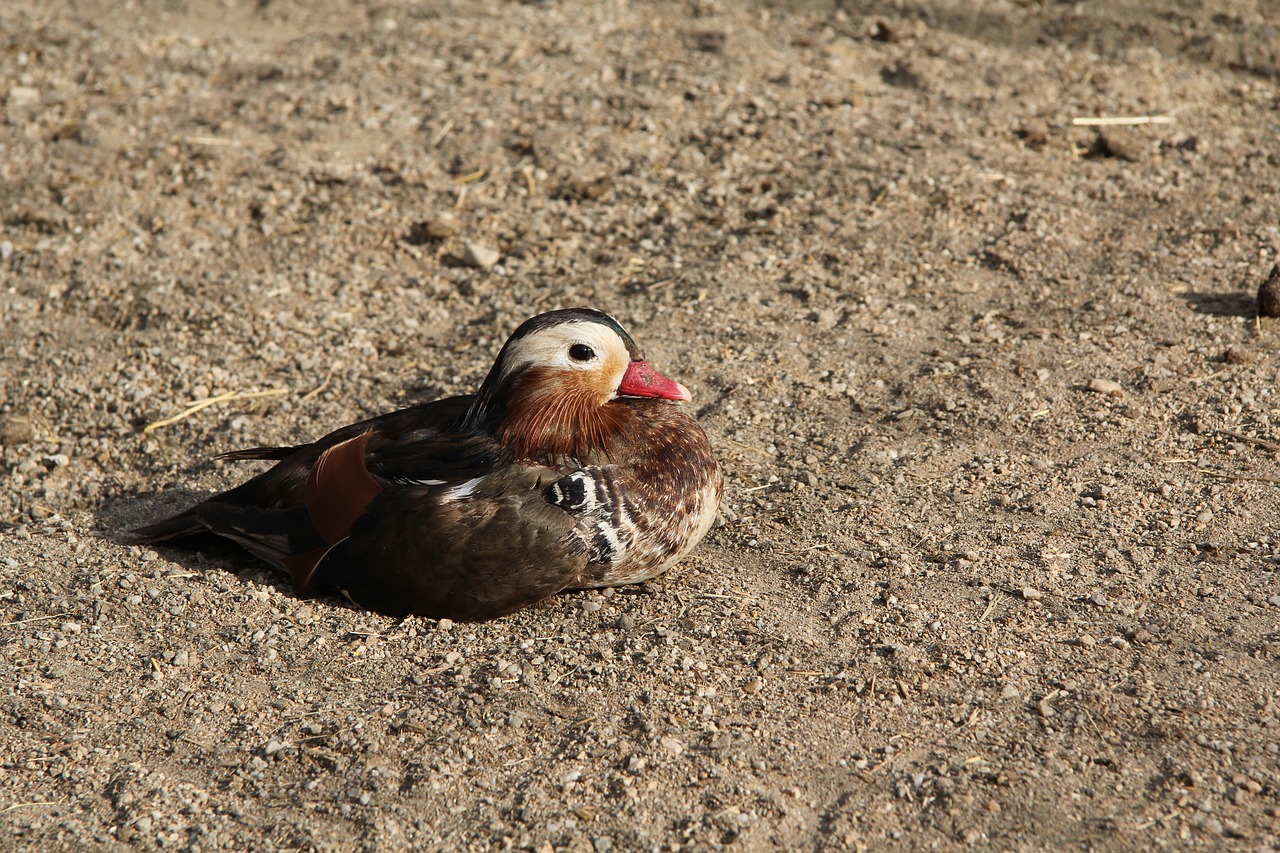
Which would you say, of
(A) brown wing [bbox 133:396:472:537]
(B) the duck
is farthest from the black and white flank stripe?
(A) brown wing [bbox 133:396:472:537]

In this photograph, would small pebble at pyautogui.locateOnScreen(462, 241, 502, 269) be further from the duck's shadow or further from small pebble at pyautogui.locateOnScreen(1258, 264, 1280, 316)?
small pebble at pyautogui.locateOnScreen(1258, 264, 1280, 316)

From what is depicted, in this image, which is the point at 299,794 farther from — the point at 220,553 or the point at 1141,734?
the point at 1141,734

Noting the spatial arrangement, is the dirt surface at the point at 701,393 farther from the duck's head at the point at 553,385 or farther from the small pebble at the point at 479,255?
the duck's head at the point at 553,385

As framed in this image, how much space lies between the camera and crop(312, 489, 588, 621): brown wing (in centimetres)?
425

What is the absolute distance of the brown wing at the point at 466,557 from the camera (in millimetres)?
4250

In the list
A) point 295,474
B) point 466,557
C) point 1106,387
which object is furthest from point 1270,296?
point 295,474

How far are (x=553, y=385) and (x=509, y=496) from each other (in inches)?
17.4

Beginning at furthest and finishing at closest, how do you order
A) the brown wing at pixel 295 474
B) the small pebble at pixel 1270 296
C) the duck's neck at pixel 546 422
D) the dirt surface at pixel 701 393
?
the small pebble at pixel 1270 296 < the brown wing at pixel 295 474 < the duck's neck at pixel 546 422 < the dirt surface at pixel 701 393

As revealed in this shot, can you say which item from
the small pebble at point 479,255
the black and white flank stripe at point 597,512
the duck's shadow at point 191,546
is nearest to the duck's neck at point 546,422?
the black and white flank stripe at point 597,512

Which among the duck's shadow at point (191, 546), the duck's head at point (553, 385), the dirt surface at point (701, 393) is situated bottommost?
the duck's shadow at point (191, 546)

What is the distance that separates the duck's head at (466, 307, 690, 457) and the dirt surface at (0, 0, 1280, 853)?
65 centimetres

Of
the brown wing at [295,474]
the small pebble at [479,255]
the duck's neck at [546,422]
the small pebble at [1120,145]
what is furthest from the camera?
the small pebble at [1120,145]

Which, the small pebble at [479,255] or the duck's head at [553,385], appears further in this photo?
the small pebble at [479,255]

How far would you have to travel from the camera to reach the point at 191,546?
489 centimetres
